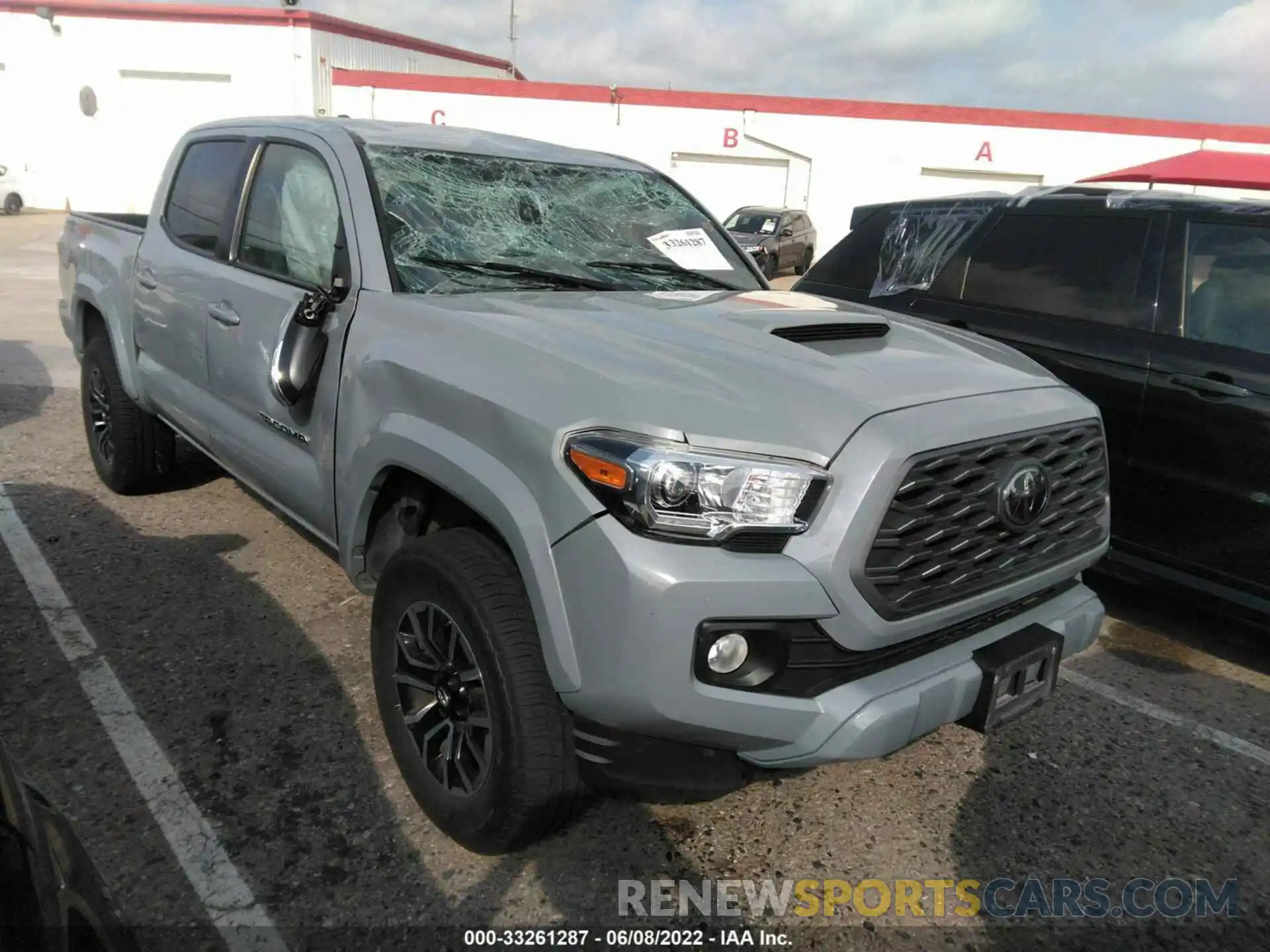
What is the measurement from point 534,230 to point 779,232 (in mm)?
16805

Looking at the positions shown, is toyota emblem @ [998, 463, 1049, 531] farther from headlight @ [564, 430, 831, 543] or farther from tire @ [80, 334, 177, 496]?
tire @ [80, 334, 177, 496]

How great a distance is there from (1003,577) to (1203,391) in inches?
77.0

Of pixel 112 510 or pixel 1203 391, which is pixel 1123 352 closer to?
pixel 1203 391

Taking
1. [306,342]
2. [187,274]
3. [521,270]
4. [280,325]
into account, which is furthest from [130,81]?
[521,270]

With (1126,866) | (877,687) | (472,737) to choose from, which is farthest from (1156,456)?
(472,737)

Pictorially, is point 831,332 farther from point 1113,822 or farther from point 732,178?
point 732,178

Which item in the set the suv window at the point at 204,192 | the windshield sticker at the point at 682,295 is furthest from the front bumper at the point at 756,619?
the suv window at the point at 204,192

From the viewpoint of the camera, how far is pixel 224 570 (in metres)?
4.10

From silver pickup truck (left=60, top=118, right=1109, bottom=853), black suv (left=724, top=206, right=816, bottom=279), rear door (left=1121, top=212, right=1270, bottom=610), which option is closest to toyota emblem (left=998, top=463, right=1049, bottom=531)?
silver pickup truck (left=60, top=118, right=1109, bottom=853)

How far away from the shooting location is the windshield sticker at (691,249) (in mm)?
3455

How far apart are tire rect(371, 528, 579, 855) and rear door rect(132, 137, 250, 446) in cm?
167

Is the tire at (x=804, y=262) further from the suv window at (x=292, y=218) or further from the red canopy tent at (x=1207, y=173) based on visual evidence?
the suv window at (x=292, y=218)

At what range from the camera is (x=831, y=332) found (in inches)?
103

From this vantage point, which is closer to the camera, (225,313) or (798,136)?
(225,313)
